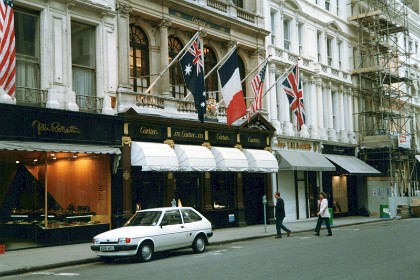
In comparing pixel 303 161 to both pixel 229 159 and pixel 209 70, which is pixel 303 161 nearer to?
pixel 229 159

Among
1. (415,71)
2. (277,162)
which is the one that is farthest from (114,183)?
(415,71)

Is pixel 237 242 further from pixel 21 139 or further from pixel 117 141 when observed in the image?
pixel 21 139

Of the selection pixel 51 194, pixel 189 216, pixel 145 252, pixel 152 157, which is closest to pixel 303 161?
pixel 152 157

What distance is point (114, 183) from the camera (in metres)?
22.8

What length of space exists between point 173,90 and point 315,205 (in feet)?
44.8

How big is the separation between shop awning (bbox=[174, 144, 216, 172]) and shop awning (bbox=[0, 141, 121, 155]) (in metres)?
3.71

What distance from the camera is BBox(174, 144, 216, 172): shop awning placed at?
25.0 m

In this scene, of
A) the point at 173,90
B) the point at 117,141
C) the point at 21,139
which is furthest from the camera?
the point at 173,90

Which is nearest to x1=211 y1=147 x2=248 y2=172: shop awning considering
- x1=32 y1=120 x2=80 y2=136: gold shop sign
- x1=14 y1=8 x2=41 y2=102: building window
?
x1=32 y1=120 x2=80 y2=136: gold shop sign

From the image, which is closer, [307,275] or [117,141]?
[307,275]

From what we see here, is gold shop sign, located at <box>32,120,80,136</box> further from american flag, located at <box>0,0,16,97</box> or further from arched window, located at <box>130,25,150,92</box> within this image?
arched window, located at <box>130,25,150,92</box>

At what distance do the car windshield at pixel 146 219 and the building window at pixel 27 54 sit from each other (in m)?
Answer: 6.18

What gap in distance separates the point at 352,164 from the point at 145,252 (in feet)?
82.0

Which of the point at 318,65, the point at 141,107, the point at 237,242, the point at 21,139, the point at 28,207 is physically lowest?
the point at 237,242
